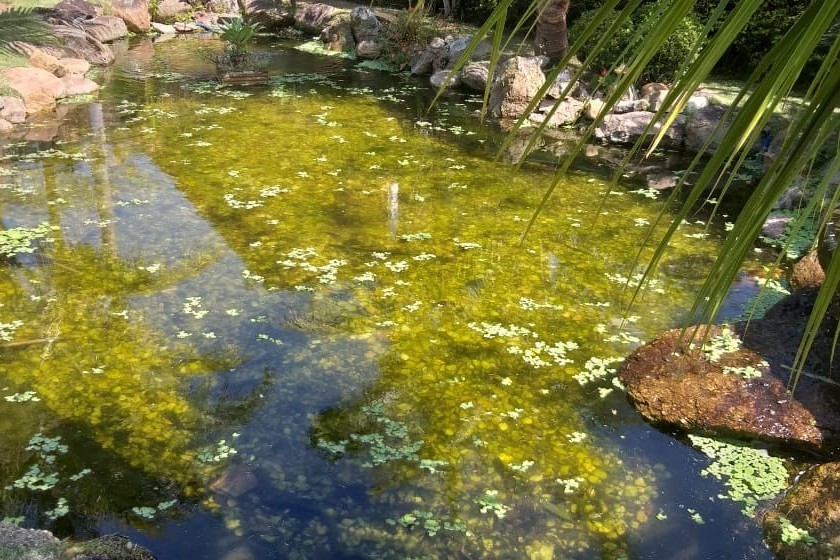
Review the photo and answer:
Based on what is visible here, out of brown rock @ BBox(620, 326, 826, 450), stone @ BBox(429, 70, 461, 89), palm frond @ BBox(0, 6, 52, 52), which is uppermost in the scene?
palm frond @ BBox(0, 6, 52, 52)

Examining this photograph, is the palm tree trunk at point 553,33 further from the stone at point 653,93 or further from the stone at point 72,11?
the stone at point 72,11

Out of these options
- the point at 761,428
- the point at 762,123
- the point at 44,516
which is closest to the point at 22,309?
the point at 44,516

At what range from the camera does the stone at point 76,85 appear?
30.1ft

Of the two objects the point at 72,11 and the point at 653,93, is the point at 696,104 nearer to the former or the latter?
the point at 653,93

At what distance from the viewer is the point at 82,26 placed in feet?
39.7

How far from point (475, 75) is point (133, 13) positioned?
8.12 m

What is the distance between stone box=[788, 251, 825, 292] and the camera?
4.25m

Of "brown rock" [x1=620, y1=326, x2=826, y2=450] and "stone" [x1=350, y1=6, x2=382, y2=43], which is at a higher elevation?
"stone" [x1=350, y1=6, x2=382, y2=43]

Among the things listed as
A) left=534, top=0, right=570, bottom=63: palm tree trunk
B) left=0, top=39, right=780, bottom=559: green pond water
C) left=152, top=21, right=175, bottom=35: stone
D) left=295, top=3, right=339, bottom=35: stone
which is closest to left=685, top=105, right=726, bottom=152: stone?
left=0, top=39, right=780, bottom=559: green pond water

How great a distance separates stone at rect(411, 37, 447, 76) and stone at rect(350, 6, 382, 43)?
1.55 metres

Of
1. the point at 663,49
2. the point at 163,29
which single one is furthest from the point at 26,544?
the point at 163,29

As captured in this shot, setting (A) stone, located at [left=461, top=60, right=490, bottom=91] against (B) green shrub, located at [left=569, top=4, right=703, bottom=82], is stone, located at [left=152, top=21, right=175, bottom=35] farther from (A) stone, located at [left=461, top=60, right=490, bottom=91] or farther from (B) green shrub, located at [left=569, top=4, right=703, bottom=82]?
(B) green shrub, located at [left=569, top=4, right=703, bottom=82]

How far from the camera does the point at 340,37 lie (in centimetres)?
1316

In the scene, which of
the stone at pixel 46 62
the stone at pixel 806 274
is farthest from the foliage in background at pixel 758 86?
the stone at pixel 46 62
